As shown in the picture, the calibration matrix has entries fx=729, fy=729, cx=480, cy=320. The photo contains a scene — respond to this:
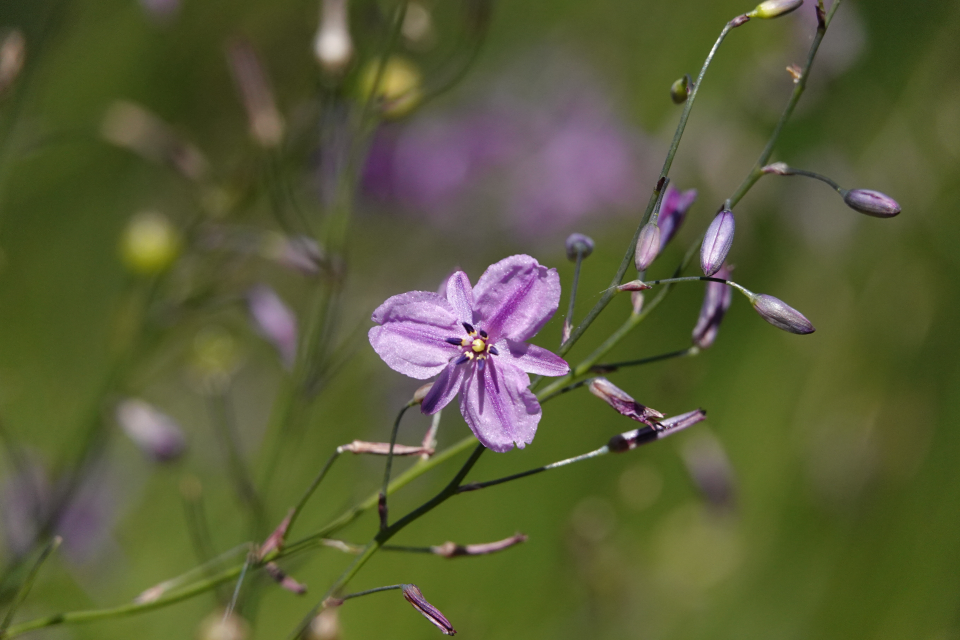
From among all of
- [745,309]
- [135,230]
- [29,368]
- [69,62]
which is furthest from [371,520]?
[69,62]

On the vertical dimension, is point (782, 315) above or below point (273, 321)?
above

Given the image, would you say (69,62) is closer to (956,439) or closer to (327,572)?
(327,572)

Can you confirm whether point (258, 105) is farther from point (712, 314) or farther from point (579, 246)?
point (712, 314)

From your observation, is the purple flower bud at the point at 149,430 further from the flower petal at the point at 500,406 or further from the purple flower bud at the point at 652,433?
the purple flower bud at the point at 652,433

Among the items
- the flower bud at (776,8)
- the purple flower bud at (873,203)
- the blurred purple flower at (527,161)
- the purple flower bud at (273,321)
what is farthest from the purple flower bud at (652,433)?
the blurred purple flower at (527,161)

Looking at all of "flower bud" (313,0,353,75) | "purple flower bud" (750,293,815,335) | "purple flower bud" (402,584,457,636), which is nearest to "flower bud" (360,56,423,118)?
"flower bud" (313,0,353,75)

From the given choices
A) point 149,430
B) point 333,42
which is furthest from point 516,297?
point 149,430
